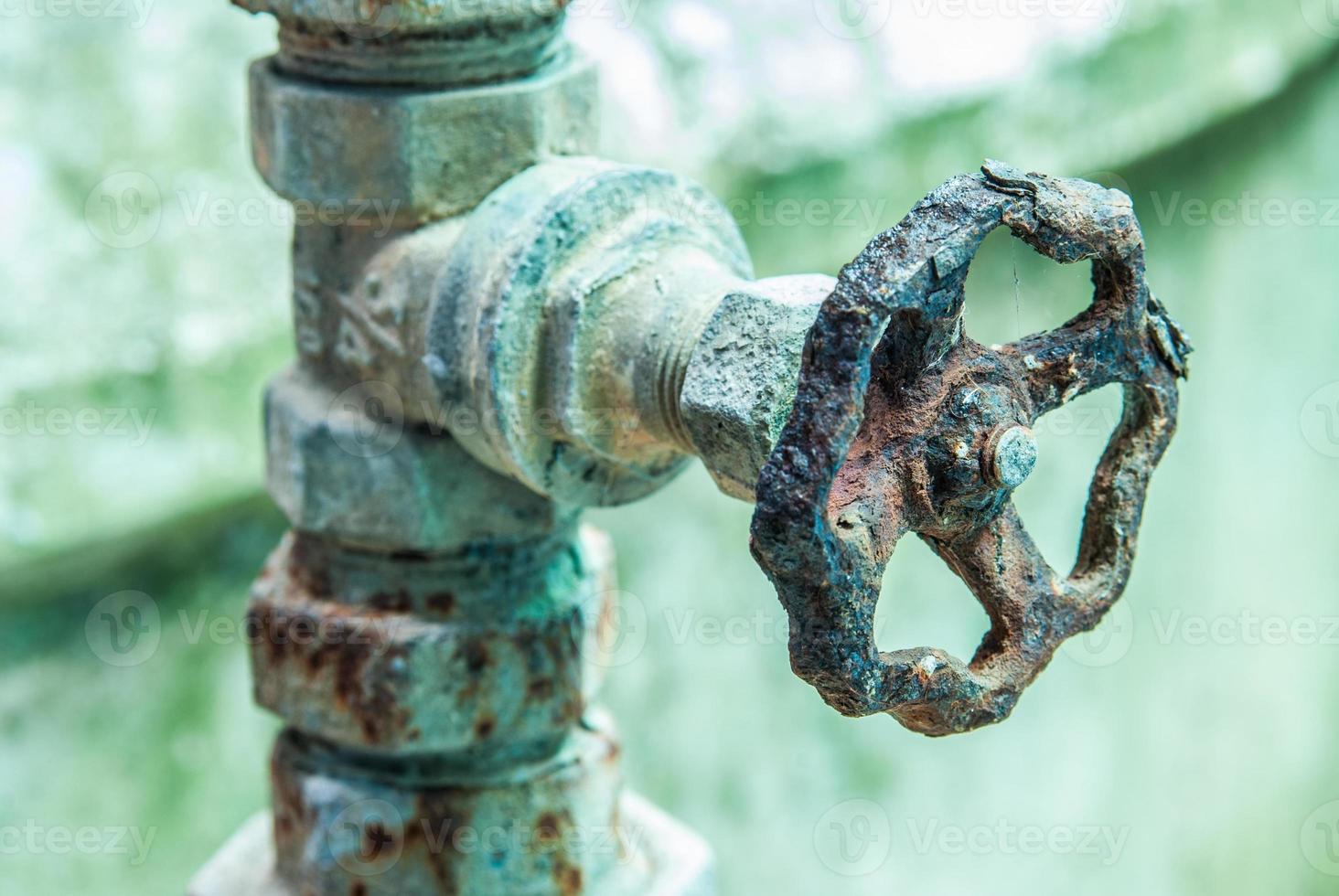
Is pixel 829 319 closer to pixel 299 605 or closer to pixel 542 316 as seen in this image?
pixel 542 316

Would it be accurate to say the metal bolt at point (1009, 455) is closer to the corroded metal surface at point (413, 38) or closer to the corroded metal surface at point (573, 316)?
the corroded metal surface at point (573, 316)

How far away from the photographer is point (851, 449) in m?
0.56

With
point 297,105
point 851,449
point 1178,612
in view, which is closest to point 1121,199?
point 851,449

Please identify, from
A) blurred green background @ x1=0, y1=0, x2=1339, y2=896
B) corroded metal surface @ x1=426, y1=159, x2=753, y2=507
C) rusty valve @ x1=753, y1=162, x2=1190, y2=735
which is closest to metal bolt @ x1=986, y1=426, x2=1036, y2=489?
rusty valve @ x1=753, y1=162, x2=1190, y2=735

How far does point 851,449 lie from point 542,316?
7.0 inches

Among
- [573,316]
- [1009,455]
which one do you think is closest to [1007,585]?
[1009,455]

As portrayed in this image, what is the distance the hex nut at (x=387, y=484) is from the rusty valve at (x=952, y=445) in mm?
238

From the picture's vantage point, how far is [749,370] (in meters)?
0.62

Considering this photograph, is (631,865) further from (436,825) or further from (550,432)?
(550,432)

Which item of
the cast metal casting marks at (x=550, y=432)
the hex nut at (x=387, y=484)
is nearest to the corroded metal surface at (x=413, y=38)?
the cast metal casting marks at (x=550, y=432)

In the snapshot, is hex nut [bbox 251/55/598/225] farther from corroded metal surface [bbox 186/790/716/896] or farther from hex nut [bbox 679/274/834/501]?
corroded metal surface [bbox 186/790/716/896]

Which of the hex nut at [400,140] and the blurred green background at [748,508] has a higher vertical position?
the hex nut at [400,140]

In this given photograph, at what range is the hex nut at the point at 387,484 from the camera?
29.8 inches

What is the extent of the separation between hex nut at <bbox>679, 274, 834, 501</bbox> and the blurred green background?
12.9 inches
